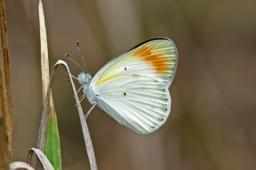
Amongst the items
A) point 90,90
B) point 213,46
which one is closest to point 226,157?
point 213,46

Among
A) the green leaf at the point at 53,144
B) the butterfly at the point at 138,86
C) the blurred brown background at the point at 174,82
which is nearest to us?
the green leaf at the point at 53,144

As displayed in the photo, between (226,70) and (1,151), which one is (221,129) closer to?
(226,70)

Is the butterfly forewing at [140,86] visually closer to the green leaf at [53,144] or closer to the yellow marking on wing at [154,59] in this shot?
the yellow marking on wing at [154,59]

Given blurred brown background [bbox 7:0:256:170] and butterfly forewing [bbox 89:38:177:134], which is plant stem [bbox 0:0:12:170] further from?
blurred brown background [bbox 7:0:256:170]

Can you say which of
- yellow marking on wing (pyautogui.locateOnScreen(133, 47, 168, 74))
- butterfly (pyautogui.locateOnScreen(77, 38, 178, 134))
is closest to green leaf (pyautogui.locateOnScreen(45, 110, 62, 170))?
butterfly (pyautogui.locateOnScreen(77, 38, 178, 134))

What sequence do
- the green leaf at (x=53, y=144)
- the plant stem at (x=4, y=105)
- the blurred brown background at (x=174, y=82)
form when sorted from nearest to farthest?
the plant stem at (x=4, y=105) → the green leaf at (x=53, y=144) → the blurred brown background at (x=174, y=82)

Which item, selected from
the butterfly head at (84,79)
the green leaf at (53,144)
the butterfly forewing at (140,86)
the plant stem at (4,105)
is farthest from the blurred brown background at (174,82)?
the plant stem at (4,105)

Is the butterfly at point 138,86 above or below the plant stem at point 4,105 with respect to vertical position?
below

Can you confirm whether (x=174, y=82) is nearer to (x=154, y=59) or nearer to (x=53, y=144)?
(x=154, y=59)
